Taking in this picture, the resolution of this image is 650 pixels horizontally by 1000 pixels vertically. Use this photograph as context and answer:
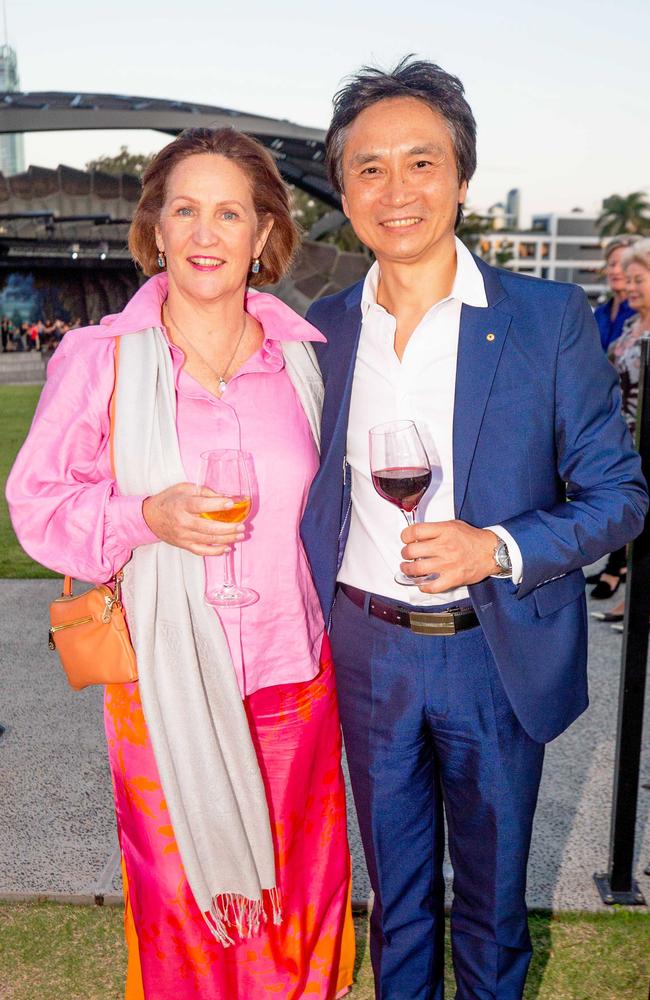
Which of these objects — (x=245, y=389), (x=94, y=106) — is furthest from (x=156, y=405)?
(x=94, y=106)

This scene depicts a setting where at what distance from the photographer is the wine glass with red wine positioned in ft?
6.02

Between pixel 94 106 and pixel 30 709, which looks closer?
pixel 30 709

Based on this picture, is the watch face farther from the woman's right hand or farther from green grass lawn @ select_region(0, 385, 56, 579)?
green grass lawn @ select_region(0, 385, 56, 579)

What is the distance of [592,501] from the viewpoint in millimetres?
1995

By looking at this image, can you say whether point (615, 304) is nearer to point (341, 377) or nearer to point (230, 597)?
point (341, 377)

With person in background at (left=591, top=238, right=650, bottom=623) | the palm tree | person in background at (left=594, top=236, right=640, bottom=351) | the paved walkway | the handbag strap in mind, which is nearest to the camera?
the handbag strap

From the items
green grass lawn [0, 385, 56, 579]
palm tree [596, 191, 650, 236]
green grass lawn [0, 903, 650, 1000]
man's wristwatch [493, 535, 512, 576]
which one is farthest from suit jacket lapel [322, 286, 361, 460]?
palm tree [596, 191, 650, 236]

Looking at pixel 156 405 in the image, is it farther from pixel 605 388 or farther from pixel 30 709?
pixel 30 709

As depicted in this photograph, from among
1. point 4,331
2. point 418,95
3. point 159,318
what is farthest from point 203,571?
point 4,331

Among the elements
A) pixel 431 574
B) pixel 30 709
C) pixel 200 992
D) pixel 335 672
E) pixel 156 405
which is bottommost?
pixel 30 709

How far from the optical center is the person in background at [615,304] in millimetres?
6840

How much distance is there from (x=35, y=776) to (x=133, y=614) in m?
2.17

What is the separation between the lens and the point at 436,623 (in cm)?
206

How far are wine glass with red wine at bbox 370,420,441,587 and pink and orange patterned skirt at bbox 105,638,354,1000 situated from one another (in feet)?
2.27
